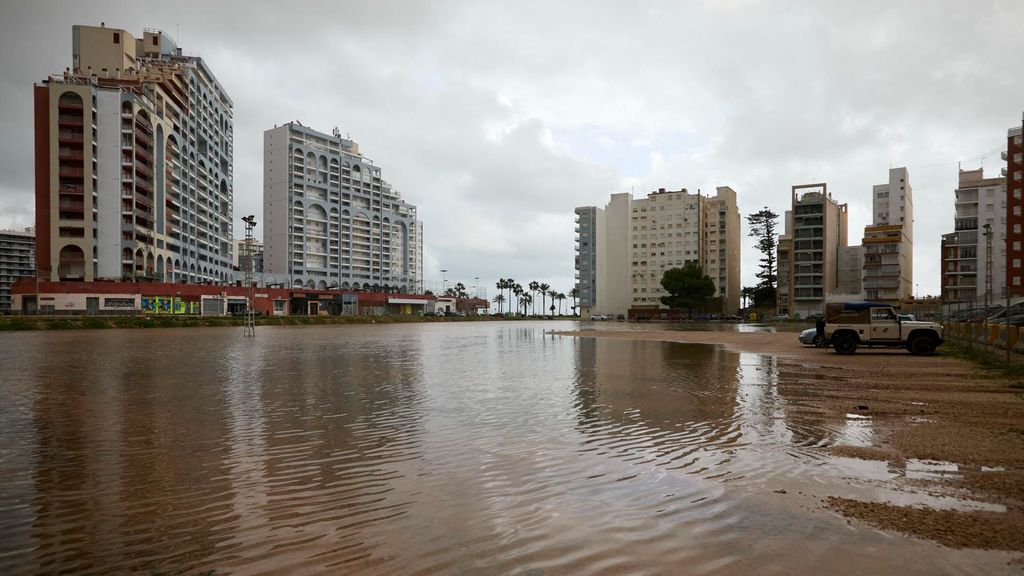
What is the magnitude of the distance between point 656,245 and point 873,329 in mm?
135876

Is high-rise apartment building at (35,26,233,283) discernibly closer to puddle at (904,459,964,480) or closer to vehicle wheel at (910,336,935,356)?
vehicle wheel at (910,336,935,356)

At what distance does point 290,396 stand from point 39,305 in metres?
83.0

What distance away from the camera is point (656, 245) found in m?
158

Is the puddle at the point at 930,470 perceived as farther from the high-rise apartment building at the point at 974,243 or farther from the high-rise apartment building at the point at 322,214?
the high-rise apartment building at the point at 322,214

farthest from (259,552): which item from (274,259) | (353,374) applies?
(274,259)

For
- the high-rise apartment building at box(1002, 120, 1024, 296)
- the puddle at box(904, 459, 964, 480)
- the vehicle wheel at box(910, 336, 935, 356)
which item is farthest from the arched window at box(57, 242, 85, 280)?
the high-rise apartment building at box(1002, 120, 1024, 296)

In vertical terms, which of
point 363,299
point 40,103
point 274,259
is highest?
point 40,103

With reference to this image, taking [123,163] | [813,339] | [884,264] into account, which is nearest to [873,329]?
[813,339]

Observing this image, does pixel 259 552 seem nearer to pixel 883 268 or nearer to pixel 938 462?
pixel 938 462

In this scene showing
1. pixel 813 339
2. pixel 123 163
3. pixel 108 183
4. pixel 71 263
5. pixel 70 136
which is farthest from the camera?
pixel 123 163

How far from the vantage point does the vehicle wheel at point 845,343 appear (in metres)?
25.8

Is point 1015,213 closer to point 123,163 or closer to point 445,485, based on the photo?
point 445,485

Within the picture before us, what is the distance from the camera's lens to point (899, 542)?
193 inches

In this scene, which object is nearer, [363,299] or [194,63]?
[194,63]
